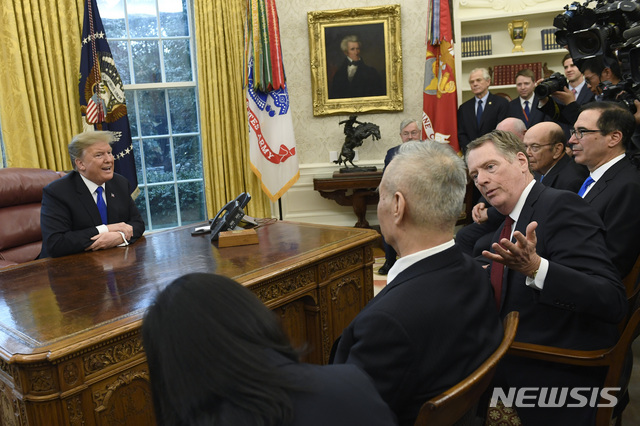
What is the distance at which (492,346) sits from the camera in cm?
126

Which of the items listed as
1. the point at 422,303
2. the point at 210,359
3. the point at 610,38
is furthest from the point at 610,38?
the point at 210,359

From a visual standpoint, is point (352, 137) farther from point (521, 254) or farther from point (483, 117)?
point (521, 254)

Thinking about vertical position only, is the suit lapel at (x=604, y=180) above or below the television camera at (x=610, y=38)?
below

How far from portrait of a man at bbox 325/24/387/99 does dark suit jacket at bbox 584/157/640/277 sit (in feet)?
13.4

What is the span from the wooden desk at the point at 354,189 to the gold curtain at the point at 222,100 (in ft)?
2.73

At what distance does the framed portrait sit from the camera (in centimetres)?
596

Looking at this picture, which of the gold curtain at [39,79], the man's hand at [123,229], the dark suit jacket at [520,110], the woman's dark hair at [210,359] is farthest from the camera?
the dark suit jacket at [520,110]

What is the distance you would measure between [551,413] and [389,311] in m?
0.89

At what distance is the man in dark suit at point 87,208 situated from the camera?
2785 millimetres

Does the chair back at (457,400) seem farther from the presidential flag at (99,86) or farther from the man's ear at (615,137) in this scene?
the presidential flag at (99,86)

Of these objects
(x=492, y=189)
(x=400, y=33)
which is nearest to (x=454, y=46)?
(x=400, y=33)

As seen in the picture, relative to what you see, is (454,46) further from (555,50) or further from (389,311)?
(389,311)

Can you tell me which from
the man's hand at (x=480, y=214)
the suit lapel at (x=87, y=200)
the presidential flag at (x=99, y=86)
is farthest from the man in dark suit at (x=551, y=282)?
the presidential flag at (x=99, y=86)

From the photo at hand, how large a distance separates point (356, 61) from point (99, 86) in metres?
2.80
